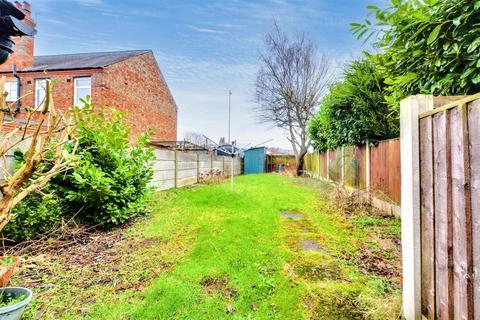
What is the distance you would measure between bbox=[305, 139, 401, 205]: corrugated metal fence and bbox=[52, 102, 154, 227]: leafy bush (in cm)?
461

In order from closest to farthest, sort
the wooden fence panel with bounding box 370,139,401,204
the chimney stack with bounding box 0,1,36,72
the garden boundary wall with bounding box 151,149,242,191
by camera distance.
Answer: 1. the wooden fence panel with bounding box 370,139,401,204
2. the garden boundary wall with bounding box 151,149,242,191
3. the chimney stack with bounding box 0,1,36,72

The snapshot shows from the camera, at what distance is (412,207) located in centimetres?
165

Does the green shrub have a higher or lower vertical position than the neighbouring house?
lower

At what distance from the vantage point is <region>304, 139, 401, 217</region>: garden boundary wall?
4.51m

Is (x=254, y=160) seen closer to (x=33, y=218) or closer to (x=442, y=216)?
(x=33, y=218)

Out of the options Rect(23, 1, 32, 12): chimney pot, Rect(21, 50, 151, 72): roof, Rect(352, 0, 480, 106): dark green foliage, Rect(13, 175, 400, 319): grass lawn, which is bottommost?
Rect(13, 175, 400, 319): grass lawn

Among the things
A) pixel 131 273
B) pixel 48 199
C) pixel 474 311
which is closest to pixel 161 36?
pixel 48 199

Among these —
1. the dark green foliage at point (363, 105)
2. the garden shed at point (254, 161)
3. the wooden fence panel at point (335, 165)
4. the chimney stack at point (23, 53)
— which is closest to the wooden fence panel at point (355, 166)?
the dark green foliage at point (363, 105)

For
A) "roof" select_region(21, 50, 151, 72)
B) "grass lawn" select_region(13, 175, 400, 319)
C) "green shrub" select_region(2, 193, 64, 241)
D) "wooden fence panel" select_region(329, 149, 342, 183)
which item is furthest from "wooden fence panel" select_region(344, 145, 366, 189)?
"roof" select_region(21, 50, 151, 72)

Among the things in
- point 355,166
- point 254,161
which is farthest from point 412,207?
point 254,161

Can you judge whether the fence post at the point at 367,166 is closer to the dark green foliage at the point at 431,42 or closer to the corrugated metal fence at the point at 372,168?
the corrugated metal fence at the point at 372,168

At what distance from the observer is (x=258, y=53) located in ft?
54.5

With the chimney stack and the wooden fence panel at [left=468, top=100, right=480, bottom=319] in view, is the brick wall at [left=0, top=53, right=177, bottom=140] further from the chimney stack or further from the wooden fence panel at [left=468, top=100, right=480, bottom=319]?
the wooden fence panel at [left=468, top=100, right=480, bottom=319]

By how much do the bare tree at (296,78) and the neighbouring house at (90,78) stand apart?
25.7 ft
